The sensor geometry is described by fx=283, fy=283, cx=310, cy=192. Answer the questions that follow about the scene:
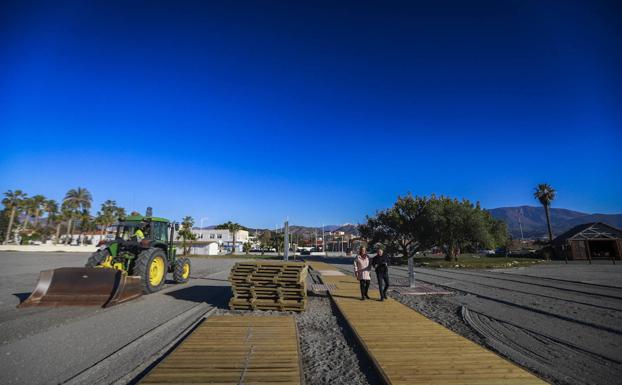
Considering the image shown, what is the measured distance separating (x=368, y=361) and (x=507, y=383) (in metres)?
1.97

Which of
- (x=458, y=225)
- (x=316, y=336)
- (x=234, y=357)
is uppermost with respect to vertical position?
(x=458, y=225)

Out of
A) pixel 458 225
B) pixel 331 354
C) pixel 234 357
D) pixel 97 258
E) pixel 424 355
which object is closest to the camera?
pixel 234 357

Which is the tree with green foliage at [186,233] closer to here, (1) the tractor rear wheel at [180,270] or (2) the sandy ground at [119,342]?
(1) the tractor rear wheel at [180,270]

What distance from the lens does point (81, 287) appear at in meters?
8.44

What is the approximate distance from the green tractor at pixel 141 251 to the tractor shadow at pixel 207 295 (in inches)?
37.2

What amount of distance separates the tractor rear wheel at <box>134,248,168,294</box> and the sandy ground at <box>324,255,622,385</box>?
888cm

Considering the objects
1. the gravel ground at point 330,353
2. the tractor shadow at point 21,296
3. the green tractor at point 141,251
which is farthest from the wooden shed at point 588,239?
the tractor shadow at point 21,296

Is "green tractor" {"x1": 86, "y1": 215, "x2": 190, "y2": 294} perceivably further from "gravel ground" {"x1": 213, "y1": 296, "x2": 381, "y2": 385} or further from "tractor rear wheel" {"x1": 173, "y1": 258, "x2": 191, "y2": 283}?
"gravel ground" {"x1": 213, "y1": 296, "x2": 381, "y2": 385}

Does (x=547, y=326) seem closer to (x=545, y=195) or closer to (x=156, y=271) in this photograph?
(x=156, y=271)

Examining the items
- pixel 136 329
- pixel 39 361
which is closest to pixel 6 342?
pixel 39 361

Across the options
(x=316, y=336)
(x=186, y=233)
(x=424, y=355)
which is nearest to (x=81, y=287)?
(x=316, y=336)

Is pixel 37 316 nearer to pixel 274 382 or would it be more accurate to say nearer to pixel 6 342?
pixel 6 342

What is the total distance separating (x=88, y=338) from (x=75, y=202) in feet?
295

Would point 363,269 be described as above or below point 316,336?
above
